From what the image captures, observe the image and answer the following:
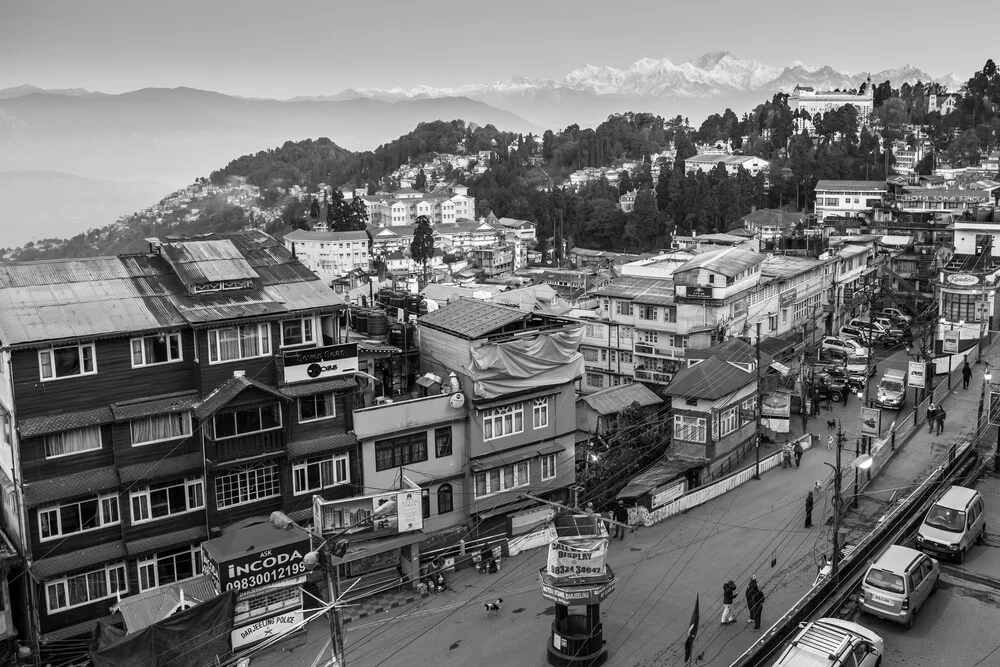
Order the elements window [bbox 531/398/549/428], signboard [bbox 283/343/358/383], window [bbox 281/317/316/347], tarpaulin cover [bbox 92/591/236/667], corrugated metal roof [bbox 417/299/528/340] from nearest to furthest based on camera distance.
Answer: tarpaulin cover [bbox 92/591/236/667] → signboard [bbox 283/343/358/383] → window [bbox 281/317/316/347] → corrugated metal roof [bbox 417/299/528/340] → window [bbox 531/398/549/428]

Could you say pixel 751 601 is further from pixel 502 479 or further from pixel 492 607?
pixel 502 479

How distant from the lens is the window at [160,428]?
1877cm

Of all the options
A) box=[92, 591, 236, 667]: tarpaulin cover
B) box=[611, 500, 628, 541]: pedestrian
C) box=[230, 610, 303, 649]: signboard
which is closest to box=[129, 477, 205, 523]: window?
box=[92, 591, 236, 667]: tarpaulin cover

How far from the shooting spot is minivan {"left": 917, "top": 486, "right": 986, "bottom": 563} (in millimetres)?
17656

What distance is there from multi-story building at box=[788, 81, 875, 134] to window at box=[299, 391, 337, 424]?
118194 mm

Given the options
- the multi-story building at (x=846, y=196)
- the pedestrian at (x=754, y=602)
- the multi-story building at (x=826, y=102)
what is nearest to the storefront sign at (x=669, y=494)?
the pedestrian at (x=754, y=602)

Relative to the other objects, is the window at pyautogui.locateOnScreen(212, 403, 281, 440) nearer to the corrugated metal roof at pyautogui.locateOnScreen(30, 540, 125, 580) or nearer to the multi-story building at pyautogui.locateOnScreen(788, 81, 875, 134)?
the corrugated metal roof at pyautogui.locateOnScreen(30, 540, 125, 580)

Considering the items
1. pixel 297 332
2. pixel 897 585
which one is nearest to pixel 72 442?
pixel 297 332

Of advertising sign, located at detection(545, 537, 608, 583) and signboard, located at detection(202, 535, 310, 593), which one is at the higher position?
advertising sign, located at detection(545, 537, 608, 583)

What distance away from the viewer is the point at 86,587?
18141mm

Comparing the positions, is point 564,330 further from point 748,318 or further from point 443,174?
point 443,174

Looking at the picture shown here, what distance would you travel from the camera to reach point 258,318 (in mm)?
19844

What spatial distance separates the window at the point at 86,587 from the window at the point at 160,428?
267cm

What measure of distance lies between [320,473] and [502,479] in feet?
15.8
